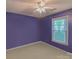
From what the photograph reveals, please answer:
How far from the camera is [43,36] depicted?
9.23 meters

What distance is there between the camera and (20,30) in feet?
25.4

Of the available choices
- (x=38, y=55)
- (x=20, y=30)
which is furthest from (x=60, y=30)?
(x=20, y=30)

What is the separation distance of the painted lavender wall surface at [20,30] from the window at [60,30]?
6.17 ft

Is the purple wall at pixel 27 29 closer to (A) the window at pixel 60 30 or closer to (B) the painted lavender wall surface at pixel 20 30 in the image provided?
(B) the painted lavender wall surface at pixel 20 30

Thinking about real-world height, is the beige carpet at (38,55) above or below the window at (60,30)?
below

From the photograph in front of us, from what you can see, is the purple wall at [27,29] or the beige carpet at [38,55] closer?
the beige carpet at [38,55]

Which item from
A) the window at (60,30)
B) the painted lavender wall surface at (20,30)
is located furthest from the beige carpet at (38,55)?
the painted lavender wall surface at (20,30)

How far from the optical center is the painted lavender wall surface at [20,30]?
22.4ft

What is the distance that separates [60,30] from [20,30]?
2.62 m

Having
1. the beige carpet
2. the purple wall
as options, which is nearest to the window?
the purple wall

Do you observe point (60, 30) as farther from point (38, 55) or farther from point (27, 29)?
point (27, 29)

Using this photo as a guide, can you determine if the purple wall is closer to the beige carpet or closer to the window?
the window

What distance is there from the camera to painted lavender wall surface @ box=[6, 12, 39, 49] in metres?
6.83
